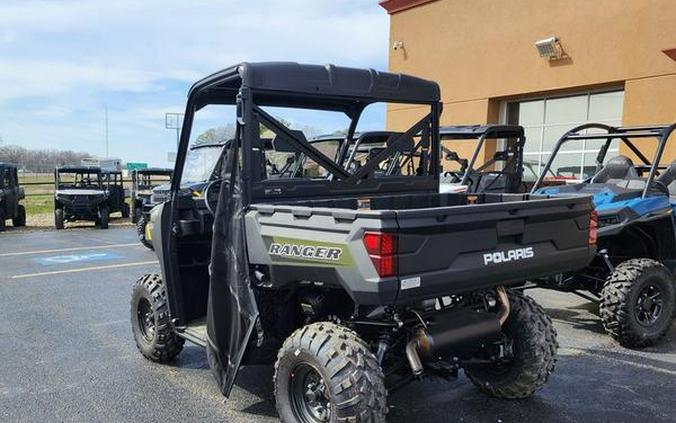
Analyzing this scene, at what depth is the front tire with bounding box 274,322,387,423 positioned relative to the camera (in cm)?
306

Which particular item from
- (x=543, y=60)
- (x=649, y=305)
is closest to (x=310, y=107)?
(x=649, y=305)

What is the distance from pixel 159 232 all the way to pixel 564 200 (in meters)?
2.76

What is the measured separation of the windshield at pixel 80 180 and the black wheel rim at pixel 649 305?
1643 centimetres

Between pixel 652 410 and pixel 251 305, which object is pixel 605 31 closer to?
pixel 652 410

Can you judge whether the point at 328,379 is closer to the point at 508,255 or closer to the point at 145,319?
the point at 508,255

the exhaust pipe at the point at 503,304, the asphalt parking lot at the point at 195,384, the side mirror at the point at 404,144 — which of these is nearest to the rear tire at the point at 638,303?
the asphalt parking lot at the point at 195,384

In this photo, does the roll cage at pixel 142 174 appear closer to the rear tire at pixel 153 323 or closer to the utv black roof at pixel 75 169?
the utv black roof at pixel 75 169

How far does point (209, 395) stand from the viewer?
4293 millimetres

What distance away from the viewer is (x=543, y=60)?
1478 cm

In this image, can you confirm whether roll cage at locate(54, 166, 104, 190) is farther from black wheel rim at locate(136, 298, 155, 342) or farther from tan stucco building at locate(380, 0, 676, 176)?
black wheel rim at locate(136, 298, 155, 342)

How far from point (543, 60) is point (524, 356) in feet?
40.3

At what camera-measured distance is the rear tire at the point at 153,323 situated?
4688mm

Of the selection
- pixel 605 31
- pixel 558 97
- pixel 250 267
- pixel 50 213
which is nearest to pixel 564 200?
pixel 250 267

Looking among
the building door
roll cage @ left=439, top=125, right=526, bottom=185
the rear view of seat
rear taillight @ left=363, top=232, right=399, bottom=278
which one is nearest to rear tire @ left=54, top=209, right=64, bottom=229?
roll cage @ left=439, top=125, right=526, bottom=185
